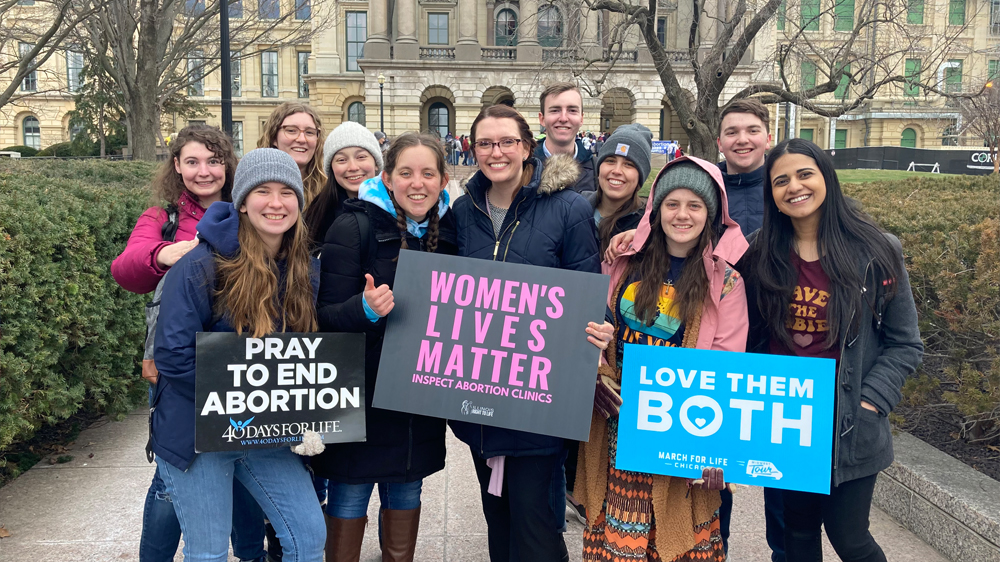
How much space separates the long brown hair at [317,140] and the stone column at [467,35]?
47.0m

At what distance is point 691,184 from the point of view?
298cm

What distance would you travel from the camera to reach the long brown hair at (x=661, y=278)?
117 inches

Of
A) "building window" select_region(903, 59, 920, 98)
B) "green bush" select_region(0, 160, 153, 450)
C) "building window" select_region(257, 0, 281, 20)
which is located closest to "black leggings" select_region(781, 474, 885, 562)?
"green bush" select_region(0, 160, 153, 450)

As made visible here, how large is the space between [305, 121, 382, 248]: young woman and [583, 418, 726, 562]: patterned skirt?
6.56ft

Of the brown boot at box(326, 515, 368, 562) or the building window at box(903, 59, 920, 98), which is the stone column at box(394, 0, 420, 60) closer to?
the building window at box(903, 59, 920, 98)

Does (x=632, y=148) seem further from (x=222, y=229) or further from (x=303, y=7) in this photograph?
(x=303, y=7)

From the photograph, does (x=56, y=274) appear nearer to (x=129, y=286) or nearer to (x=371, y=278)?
(x=129, y=286)

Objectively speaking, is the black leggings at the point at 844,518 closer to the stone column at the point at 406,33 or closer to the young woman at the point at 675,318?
the young woman at the point at 675,318

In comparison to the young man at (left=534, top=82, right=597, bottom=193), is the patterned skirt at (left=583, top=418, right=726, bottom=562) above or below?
below

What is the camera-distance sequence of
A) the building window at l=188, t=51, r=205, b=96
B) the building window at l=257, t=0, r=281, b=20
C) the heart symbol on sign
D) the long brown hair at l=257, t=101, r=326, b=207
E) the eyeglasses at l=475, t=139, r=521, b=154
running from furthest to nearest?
the building window at l=188, t=51, r=205, b=96, the building window at l=257, t=0, r=281, b=20, the long brown hair at l=257, t=101, r=326, b=207, the eyeglasses at l=475, t=139, r=521, b=154, the heart symbol on sign

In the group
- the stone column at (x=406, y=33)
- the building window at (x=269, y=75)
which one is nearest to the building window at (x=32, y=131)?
the building window at (x=269, y=75)

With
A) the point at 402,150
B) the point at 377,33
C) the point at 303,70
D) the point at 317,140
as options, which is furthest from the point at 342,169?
the point at 303,70

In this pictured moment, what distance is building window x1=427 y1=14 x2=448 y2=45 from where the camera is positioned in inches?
2164

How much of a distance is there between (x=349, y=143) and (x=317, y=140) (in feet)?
1.18
